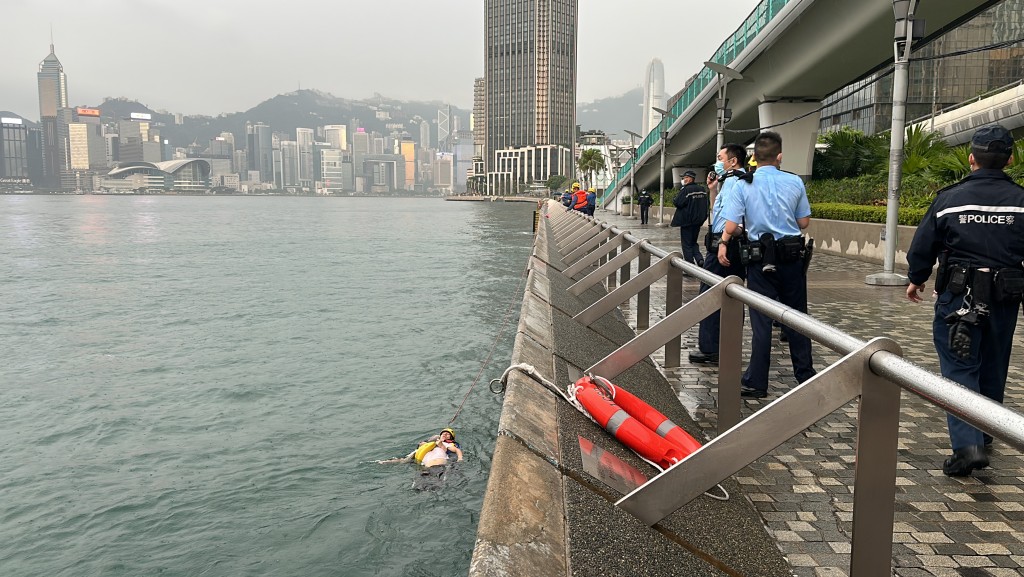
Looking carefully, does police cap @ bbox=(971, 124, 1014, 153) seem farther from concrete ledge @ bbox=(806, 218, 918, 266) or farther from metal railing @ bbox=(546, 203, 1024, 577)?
concrete ledge @ bbox=(806, 218, 918, 266)

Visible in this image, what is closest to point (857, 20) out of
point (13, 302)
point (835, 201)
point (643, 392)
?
point (835, 201)

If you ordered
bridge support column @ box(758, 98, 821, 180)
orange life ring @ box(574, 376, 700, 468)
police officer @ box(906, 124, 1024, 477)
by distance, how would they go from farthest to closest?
bridge support column @ box(758, 98, 821, 180) < police officer @ box(906, 124, 1024, 477) < orange life ring @ box(574, 376, 700, 468)

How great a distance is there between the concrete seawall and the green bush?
509 inches

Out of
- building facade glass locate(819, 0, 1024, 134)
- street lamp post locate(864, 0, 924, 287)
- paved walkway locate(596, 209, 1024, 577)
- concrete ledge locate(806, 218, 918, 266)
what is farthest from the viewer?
building facade glass locate(819, 0, 1024, 134)

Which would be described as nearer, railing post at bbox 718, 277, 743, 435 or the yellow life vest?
railing post at bbox 718, 277, 743, 435

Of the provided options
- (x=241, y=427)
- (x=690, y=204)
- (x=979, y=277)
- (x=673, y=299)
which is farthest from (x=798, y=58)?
(x=979, y=277)

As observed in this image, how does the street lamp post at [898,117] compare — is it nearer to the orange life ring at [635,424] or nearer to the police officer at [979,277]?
the police officer at [979,277]

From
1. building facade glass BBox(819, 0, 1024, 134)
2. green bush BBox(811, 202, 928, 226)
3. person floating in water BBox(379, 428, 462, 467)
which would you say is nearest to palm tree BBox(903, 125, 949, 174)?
green bush BBox(811, 202, 928, 226)

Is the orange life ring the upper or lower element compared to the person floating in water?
upper

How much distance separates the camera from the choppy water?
19.4 feet

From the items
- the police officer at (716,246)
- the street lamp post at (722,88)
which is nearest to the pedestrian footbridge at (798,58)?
the street lamp post at (722,88)

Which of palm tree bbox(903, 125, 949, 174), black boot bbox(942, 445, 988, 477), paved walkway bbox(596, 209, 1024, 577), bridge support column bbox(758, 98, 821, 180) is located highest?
bridge support column bbox(758, 98, 821, 180)

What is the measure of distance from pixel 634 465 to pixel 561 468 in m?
0.77

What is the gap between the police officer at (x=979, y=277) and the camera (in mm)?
4082
